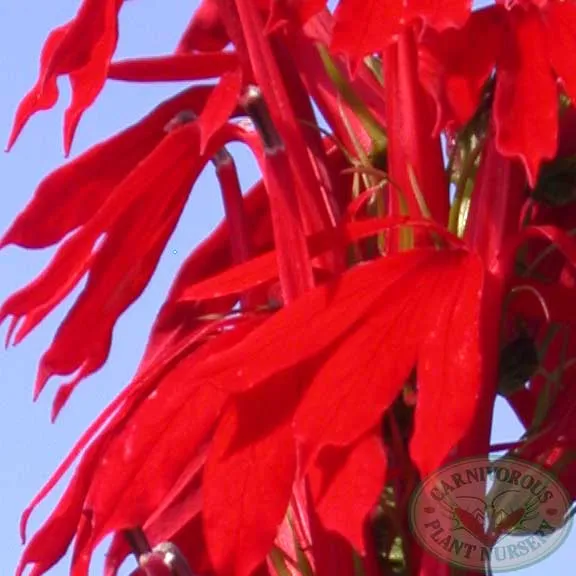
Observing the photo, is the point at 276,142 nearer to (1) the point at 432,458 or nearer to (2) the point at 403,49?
(2) the point at 403,49

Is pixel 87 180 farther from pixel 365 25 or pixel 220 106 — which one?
pixel 365 25

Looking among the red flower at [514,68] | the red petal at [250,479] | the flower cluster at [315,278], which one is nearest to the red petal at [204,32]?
the flower cluster at [315,278]

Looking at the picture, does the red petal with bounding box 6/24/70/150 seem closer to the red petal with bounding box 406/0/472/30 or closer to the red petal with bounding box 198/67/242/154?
the red petal with bounding box 198/67/242/154

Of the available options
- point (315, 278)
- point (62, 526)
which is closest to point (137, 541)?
point (62, 526)

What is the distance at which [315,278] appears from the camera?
2.40 ft

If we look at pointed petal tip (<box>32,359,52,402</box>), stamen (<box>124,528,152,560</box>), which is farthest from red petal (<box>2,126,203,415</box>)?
stamen (<box>124,528,152,560</box>)

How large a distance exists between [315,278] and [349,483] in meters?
0.15

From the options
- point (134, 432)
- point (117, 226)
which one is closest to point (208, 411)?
point (134, 432)

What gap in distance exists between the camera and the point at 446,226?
30.0 inches

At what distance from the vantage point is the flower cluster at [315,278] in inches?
24.7

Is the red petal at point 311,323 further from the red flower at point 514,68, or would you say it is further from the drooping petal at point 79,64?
the drooping petal at point 79,64

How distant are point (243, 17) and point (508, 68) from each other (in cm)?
18

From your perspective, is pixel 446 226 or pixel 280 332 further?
pixel 446 226

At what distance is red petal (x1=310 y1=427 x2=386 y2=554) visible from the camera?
603 millimetres
